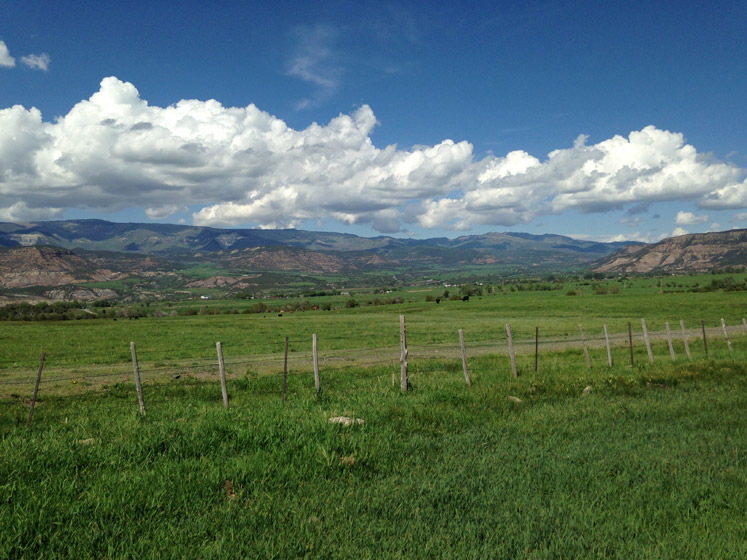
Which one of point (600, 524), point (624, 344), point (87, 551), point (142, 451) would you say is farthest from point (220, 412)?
point (624, 344)

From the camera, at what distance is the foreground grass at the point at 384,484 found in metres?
6.21

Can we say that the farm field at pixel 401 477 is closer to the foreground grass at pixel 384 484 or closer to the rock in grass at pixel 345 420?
the foreground grass at pixel 384 484

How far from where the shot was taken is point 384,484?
26.3ft

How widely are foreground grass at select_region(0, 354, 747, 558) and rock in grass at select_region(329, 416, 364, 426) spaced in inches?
11.7

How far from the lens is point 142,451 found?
923 centimetres

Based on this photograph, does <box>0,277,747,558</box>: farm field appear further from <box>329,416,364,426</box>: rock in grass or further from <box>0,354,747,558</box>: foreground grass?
<box>329,416,364,426</box>: rock in grass

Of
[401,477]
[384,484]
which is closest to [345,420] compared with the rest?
[401,477]

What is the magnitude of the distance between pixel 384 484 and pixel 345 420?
338cm

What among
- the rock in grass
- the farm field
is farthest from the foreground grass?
the rock in grass

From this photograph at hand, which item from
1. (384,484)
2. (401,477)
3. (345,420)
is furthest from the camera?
(345,420)

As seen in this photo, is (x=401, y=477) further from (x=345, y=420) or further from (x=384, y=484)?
(x=345, y=420)

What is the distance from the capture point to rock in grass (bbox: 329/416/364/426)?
10.9 metres

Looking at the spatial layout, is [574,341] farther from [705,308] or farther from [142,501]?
[705,308]

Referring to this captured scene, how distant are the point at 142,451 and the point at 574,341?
142 ft
